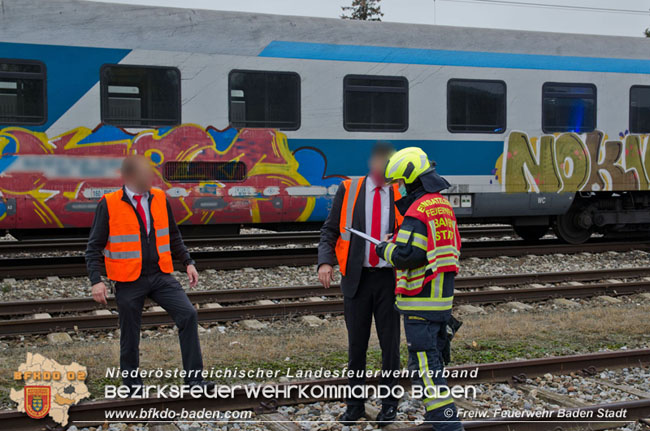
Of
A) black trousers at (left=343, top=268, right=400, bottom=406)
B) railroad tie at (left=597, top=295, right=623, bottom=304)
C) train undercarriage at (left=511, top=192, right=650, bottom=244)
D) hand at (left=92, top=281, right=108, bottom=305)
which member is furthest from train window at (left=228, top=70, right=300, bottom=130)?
black trousers at (left=343, top=268, right=400, bottom=406)

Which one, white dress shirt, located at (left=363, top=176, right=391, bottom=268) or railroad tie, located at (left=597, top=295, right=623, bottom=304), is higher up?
white dress shirt, located at (left=363, top=176, right=391, bottom=268)

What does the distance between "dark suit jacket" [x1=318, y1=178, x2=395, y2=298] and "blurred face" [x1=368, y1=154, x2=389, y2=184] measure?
9 centimetres

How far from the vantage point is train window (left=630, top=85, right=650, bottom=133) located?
13.3 m

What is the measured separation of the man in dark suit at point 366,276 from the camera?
485 cm

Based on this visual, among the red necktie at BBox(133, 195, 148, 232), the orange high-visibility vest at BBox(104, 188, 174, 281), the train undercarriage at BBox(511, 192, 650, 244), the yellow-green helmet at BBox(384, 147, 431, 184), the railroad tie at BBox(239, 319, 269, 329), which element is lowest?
the railroad tie at BBox(239, 319, 269, 329)

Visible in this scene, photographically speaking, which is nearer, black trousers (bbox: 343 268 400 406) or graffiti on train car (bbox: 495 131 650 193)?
black trousers (bbox: 343 268 400 406)

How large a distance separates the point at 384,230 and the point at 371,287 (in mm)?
385

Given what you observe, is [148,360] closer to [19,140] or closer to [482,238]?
[19,140]

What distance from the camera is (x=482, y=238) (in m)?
Answer: 15.6

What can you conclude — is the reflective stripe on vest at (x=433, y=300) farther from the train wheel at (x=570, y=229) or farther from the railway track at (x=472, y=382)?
the train wheel at (x=570, y=229)

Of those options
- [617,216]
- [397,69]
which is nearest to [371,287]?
[397,69]

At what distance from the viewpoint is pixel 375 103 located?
11.6m

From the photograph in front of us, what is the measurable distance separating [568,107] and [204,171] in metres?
6.42

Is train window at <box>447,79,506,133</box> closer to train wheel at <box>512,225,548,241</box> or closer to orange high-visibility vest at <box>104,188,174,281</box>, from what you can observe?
train wheel at <box>512,225,548,241</box>
